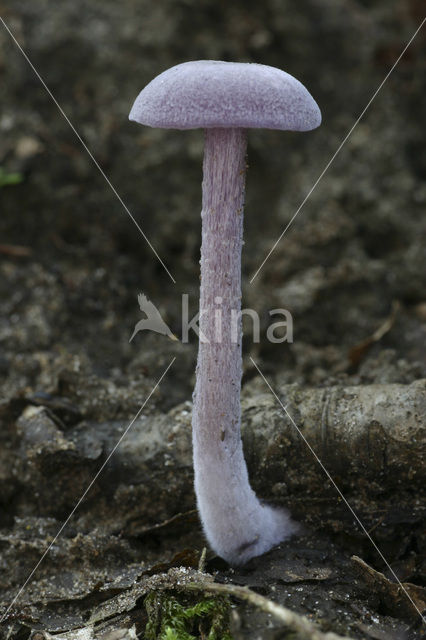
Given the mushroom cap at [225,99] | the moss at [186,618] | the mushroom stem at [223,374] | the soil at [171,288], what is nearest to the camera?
the mushroom cap at [225,99]

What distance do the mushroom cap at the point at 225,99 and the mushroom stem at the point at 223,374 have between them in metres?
0.27

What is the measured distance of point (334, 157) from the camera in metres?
4.82

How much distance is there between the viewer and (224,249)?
224cm

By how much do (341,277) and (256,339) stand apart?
2.59ft

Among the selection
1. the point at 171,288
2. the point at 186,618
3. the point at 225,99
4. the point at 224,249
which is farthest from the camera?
the point at 171,288

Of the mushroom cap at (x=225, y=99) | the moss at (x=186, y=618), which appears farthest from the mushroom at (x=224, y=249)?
the moss at (x=186, y=618)

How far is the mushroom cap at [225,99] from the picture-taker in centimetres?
187

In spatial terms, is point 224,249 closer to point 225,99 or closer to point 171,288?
point 225,99

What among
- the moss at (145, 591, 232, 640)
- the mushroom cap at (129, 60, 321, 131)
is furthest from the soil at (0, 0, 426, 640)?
the mushroom cap at (129, 60, 321, 131)

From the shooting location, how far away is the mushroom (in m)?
1.89

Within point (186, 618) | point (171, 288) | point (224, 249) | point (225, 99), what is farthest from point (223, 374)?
point (171, 288)

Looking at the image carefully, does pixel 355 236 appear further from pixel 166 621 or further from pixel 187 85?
pixel 166 621

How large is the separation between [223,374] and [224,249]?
48 centimetres

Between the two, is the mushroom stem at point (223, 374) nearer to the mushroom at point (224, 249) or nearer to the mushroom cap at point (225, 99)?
the mushroom at point (224, 249)
